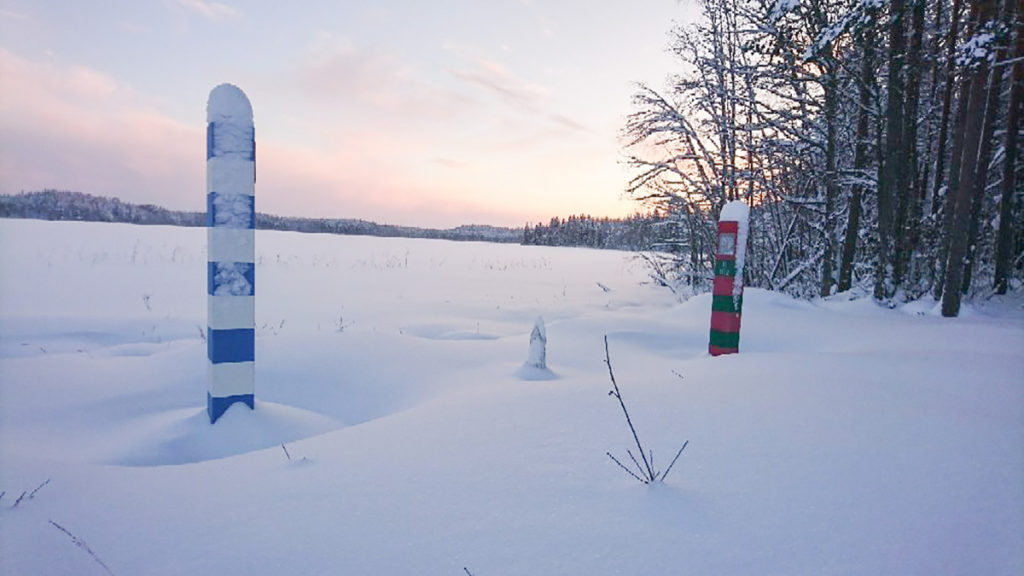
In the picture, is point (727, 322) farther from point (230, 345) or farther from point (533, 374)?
point (230, 345)

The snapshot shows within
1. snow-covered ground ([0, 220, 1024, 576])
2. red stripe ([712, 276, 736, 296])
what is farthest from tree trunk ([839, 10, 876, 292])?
red stripe ([712, 276, 736, 296])

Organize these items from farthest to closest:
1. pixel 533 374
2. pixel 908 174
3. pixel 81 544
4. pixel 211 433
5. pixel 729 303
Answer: pixel 908 174 < pixel 729 303 < pixel 533 374 < pixel 211 433 < pixel 81 544

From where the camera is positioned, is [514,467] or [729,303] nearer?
[514,467]

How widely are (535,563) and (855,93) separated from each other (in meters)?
9.30

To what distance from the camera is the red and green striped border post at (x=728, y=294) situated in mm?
3330

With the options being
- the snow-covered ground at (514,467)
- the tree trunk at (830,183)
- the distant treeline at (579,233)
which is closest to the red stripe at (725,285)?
the snow-covered ground at (514,467)

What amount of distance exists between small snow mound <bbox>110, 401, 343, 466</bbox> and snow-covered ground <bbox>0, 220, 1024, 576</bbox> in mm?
12

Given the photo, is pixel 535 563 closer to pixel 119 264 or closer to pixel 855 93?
pixel 855 93

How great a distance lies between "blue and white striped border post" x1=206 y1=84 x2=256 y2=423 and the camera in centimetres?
243

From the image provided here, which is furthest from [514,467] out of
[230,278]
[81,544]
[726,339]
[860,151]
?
[860,151]

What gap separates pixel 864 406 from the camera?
1897mm

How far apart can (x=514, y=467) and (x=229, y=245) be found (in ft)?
6.13

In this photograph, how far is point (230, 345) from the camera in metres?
2.50

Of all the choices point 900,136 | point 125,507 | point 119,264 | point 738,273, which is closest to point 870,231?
point 900,136
